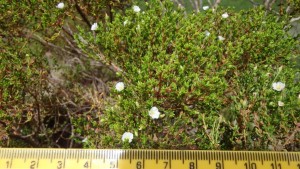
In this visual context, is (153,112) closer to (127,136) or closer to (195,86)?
(127,136)

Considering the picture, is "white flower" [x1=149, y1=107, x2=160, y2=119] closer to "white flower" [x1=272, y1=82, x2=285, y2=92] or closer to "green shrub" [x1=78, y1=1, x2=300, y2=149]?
"green shrub" [x1=78, y1=1, x2=300, y2=149]

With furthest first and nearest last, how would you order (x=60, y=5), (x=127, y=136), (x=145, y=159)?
(x=60, y=5), (x=127, y=136), (x=145, y=159)

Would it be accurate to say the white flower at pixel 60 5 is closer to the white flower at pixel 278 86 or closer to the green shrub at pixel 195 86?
the green shrub at pixel 195 86

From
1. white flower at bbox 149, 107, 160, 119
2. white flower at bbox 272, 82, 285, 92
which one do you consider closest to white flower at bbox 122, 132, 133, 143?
white flower at bbox 149, 107, 160, 119

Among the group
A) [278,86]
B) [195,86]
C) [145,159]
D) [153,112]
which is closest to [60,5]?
[153,112]

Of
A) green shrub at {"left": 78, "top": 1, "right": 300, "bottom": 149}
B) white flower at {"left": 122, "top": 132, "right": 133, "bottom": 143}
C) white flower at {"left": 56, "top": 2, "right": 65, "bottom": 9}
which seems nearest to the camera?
white flower at {"left": 122, "top": 132, "right": 133, "bottom": 143}

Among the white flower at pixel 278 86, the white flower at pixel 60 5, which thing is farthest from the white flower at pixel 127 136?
the white flower at pixel 60 5
